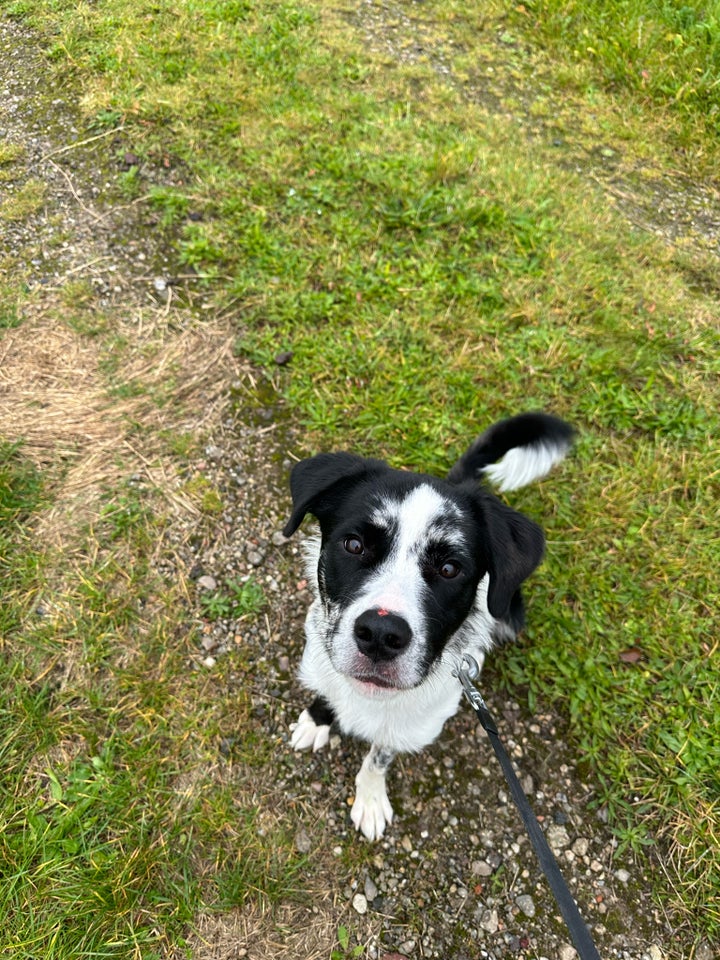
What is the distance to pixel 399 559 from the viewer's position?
1.94 meters

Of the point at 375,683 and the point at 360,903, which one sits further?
the point at 360,903

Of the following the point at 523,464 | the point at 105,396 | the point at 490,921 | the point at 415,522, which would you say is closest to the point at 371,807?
the point at 490,921

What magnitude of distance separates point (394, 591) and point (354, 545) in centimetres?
23

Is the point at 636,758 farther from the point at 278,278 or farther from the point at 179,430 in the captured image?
the point at 278,278

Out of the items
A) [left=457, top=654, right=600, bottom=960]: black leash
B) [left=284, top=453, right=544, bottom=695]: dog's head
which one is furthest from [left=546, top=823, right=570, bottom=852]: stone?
[left=284, top=453, right=544, bottom=695]: dog's head

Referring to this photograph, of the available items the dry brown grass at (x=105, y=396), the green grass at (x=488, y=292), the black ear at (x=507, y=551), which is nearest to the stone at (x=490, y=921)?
the green grass at (x=488, y=292)

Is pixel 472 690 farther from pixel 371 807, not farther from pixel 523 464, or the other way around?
pixel 523 464

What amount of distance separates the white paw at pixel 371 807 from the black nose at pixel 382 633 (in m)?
0.95

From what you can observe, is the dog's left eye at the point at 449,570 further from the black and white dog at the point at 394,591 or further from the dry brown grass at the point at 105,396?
the dry brown grass at the point at 105,396

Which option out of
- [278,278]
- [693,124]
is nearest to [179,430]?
[278,278]

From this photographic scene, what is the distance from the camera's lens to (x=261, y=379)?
3.60m

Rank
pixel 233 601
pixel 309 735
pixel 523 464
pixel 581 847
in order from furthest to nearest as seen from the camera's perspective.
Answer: pixel 233 601 < pixel 523 464 < pixel 309 735 < pixel 581 847

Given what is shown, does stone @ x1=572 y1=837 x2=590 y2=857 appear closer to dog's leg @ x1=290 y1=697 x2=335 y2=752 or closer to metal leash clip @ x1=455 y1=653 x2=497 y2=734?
metal leash clip @ x1=455 y1=653 x2=497 y2=734

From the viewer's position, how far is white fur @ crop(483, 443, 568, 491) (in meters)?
2.64
